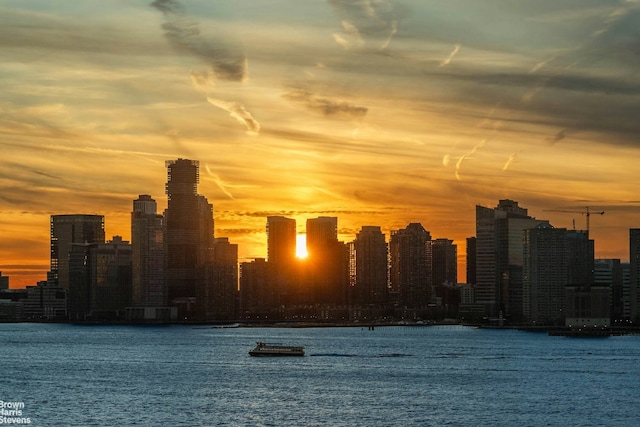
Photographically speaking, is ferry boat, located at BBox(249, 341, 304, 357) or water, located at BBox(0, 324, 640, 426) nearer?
water, located at BBox(0, 324, 640, 426)

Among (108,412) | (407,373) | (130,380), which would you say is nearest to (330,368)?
(407,373)

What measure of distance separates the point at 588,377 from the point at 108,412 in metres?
71.3

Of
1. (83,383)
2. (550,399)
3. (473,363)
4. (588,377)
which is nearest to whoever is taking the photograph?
(550,399)

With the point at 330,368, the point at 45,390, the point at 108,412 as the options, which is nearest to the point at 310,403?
the point at 108,412

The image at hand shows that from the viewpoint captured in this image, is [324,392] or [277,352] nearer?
[324,392]

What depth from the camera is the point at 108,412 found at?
10656 cm

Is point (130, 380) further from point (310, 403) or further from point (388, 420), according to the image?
point (388, 420)

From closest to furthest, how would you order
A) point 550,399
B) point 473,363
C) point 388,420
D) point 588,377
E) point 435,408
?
1. point 388,420
2. point 435,408
3. point 550,399
4. point 588,377
5. point 473,363

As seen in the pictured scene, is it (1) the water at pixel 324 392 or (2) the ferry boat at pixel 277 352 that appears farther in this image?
(2) the ferry boat at pixel 277 352

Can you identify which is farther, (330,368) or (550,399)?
(330,368)

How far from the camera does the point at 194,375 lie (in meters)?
152

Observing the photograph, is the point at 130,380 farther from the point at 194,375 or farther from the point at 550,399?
the point at 550,399

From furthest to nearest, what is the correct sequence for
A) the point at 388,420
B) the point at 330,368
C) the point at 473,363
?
1. the point at 473,363
2. the point at 330,368
3. the point at 388,420

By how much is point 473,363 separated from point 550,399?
180ft
